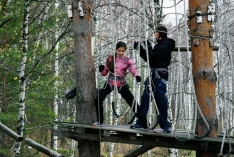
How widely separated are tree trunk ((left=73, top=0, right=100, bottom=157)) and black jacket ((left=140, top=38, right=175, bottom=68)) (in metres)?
0.71

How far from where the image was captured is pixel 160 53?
439cm

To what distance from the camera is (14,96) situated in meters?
8.04

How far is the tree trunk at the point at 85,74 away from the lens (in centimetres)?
454

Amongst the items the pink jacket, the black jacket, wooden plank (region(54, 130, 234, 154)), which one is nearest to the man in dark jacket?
the black jacket

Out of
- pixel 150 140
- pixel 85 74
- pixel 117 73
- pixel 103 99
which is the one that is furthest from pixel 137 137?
pixel 85 74

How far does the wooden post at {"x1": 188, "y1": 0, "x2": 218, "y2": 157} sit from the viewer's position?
420 centimetres

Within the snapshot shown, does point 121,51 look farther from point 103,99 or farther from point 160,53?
point 103,99

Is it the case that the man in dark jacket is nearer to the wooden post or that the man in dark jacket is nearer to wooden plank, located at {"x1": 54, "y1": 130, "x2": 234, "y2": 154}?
wooden plank, located at {"x1": 54, "y1": 130, "x2": 234, "y2": 154}

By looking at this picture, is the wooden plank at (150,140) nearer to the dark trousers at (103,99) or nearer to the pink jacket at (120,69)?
the dark trousers at (103,99)

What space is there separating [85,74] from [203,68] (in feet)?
4.74

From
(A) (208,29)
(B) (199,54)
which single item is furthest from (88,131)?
(A) (208,29)

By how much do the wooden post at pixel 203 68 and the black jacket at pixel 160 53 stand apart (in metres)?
0.30

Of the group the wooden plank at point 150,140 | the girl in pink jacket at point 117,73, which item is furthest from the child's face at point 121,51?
the wooden plank at point 150,140

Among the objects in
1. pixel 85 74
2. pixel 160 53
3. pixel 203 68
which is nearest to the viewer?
pixel 203 68
